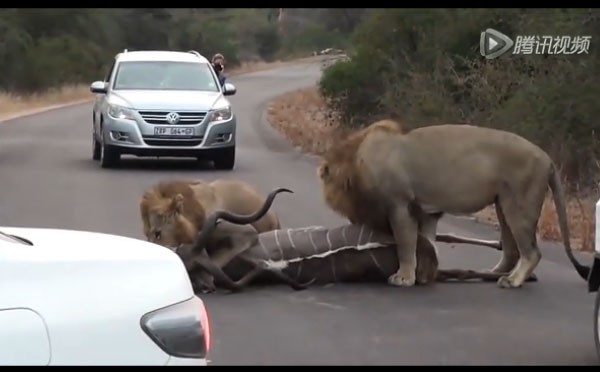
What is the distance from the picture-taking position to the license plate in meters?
20.1

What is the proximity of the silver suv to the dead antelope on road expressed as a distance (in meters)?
9.97

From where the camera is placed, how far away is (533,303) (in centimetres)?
993

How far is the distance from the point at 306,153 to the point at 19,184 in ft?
22.9

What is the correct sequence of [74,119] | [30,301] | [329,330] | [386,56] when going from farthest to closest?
1. [74,119]
2. [386,56]
3. [329,330]
4. [30,301]

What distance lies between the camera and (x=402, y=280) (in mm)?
10336

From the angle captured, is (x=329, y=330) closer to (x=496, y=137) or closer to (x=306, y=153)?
(x=496, y=137)

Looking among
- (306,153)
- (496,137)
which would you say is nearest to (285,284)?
(496,137)

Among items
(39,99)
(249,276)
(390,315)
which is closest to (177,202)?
(249,276)

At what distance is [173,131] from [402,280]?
1027 centimetres

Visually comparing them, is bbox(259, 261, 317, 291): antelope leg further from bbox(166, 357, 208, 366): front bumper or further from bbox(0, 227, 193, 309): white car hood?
bbox(166, 357, 208, 366): front bumper

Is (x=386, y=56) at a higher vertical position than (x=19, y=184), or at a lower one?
higher

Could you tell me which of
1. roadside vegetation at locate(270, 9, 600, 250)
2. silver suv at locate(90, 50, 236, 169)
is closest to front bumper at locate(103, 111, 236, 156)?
silver suv at locate(90, 50, 236, 169)

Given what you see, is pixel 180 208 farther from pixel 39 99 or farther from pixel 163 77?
pixel 39 99

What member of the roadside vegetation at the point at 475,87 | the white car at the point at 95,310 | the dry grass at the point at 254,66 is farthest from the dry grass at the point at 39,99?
the white car at the point at 95,310
